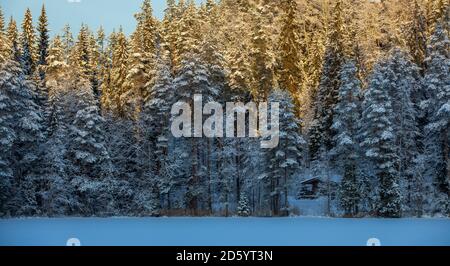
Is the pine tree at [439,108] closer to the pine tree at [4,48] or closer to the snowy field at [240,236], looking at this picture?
the snowy field at [240,236]

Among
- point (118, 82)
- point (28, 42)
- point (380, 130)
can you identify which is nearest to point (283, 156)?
point (380, 130)

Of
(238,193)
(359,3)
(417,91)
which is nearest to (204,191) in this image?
(238,193)

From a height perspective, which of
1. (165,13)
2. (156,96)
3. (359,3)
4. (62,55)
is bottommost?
(156,96)

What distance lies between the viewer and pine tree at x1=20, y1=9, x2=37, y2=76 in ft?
202

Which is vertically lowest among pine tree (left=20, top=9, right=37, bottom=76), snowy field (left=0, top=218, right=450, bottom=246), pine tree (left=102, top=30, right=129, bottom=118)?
snowy field (left=0, top=218, right=450, bottom=246)

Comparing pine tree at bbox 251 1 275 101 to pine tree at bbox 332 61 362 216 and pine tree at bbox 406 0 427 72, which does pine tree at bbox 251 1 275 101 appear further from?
pine tree at bbox 406 0 427 72

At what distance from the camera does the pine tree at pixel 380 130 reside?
50531 mm

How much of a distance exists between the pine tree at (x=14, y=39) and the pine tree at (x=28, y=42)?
212 centimetres

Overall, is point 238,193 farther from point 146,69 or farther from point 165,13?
point 165,13

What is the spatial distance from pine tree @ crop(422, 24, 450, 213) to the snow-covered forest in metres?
0.11

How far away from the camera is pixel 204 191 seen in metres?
54.2

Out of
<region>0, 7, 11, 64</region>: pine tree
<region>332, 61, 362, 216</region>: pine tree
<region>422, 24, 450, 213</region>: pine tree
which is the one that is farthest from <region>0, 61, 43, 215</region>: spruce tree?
<region>422, 24, 450, 213</region>: pine tree

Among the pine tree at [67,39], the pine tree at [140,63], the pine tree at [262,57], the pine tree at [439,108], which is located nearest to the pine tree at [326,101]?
the pine tree at [262,57]

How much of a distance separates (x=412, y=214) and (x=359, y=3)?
49.9 meters
